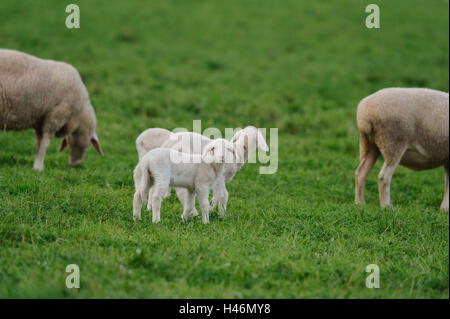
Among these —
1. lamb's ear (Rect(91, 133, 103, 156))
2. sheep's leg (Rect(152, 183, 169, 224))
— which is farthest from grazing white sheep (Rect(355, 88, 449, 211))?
lamb's ear (Rect(91, 133, 103, 156))

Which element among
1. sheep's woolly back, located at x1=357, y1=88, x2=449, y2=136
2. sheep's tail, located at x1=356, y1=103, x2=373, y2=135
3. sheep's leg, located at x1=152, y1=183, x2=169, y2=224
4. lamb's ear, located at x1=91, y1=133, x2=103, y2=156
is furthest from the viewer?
lamb's ear, located at x1=91, y1=133, x2=103, y2=156

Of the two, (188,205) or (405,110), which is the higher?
(405,110)

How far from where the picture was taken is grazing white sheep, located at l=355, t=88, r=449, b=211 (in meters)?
7.34

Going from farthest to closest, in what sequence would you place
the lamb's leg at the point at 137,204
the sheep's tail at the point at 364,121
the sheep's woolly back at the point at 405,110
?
the sheep's tail at the point at 364,121 < the sheep's woolly back at the point at 405,110 < the lamb's leg at the point at 137,204

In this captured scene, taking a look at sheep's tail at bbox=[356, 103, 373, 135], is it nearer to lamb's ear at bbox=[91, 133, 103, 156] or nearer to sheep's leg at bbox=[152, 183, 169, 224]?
sheep's leg at bbox=[152, 183, 169, 224]

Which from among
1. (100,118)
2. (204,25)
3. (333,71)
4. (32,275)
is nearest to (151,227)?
(32,275)

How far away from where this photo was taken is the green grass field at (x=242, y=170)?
448cm

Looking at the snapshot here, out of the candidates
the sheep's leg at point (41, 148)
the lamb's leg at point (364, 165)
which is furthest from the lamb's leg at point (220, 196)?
the sheep's leg at point (41, 148)

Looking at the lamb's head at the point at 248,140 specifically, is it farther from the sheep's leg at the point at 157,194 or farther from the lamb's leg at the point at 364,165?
the lamb's leg at the point at 364,165

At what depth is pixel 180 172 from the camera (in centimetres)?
549

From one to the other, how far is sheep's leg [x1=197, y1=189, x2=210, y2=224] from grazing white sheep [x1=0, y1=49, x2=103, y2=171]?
3.10m

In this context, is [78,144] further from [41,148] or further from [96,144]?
[41,148]

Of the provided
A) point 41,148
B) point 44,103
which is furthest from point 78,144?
point 44,103

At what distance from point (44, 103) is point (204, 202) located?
3536mm
